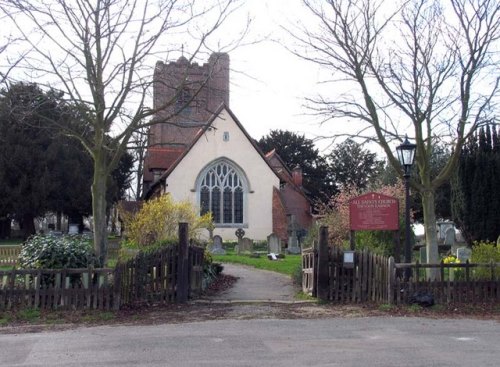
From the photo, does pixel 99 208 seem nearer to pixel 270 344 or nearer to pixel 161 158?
pixel 270 344

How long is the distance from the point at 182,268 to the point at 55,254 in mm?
2801

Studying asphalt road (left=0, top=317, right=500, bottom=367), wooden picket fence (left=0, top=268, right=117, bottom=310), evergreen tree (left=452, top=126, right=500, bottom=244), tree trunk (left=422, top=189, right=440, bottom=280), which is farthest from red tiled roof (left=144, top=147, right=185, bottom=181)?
asphalt road (left=0, top=317, right=500, bottom=367)

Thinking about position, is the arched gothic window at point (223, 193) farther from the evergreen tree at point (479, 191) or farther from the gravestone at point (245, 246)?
the evergreen tree at point (479, 191)

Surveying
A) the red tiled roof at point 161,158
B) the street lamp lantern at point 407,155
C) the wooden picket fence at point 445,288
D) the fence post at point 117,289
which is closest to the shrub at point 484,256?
the wooden picket fence at point 445,288

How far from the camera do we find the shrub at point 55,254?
41.6 feet

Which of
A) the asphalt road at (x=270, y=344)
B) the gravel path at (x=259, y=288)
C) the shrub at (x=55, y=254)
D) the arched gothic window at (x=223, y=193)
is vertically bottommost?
the asphalt road at (x=270, y=344)

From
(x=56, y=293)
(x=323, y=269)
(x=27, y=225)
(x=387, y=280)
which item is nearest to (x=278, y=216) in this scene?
(x=27, y=225)

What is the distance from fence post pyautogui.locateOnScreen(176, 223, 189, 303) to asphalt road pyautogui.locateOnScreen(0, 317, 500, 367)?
8.53ft

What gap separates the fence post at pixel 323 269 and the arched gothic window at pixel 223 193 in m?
28.8

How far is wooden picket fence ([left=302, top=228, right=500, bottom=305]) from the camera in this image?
1270 centimetres

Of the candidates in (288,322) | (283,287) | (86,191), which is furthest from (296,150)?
(288,322)

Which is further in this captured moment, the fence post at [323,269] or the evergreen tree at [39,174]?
the evergreen tree at [39,174]

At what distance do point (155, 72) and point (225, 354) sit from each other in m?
8.53

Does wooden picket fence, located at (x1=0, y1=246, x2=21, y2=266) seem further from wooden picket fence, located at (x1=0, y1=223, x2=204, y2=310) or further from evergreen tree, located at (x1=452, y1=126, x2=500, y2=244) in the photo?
evergreen tree, located at (x1=452, y1=126, x2=500, y2=244)
